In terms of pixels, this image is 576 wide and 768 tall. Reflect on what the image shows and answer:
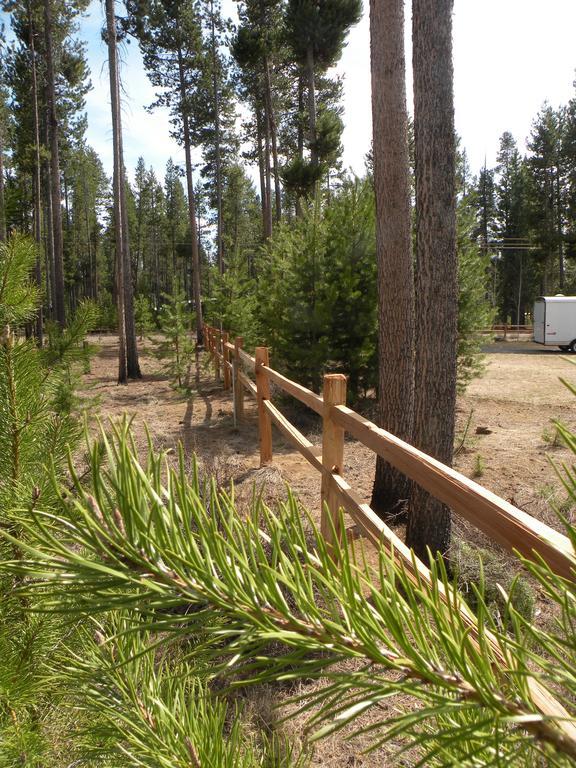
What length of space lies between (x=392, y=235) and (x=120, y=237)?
10.8 meters

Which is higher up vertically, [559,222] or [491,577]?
[559,222]

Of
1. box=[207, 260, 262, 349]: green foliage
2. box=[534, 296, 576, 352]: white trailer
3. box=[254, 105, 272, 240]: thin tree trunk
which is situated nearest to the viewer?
box=[207, 260, 262, 349]: green foliage

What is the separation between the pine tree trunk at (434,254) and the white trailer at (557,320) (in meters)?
22.8

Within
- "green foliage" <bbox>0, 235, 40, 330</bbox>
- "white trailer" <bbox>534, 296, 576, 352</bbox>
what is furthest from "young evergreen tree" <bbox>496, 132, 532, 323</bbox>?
"green foliage" <bbox>0, 235, 40, 330</bbox>

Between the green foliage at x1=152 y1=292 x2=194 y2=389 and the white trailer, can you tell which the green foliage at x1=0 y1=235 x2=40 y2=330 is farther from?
the white trailer

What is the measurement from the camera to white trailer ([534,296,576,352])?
78.3 feet

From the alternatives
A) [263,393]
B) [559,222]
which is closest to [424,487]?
[263,393]

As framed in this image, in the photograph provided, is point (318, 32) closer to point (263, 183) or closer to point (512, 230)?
point (263, 183)

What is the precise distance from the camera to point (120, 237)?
13891 mm

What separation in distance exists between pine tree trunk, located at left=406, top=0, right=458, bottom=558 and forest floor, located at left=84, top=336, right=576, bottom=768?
696 mm

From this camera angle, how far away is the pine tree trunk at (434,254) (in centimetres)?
358

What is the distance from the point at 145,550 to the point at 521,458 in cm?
727

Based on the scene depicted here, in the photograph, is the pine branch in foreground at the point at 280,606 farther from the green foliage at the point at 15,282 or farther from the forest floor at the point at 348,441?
the forest floor at the point at 348,441

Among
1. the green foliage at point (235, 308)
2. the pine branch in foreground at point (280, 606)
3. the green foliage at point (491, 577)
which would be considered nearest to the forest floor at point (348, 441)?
the green foliage at point (491, 577)
